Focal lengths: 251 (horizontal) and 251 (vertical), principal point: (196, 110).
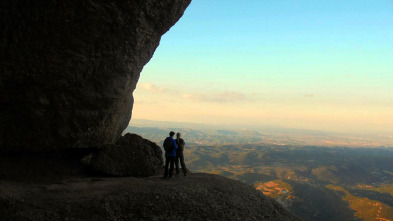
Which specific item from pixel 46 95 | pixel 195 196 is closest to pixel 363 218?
pixel 195 196

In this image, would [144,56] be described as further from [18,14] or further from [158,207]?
[158,207]

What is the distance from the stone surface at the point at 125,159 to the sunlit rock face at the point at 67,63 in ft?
4.66

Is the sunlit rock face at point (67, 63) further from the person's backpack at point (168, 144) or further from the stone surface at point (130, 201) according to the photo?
the person's backpack at point (168, 144)

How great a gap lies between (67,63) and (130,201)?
993cm

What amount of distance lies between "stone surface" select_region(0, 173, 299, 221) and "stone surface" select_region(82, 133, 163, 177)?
1.81 metres

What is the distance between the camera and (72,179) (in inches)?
712

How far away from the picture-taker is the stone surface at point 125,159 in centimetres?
2033

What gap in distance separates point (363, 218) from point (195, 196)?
419 feet

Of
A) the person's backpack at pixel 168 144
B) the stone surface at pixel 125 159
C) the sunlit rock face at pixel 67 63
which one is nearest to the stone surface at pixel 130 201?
the stone surface at pixel 125 159

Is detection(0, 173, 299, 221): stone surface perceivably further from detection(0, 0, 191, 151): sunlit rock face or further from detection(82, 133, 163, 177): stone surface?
detection(0, 0, 191, 151): sunlit rock face


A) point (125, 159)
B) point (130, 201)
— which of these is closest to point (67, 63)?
point (125, 159)

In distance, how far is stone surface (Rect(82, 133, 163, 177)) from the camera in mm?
20328

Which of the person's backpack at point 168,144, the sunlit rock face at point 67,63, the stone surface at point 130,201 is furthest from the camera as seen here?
the person's backpack at point 168,144

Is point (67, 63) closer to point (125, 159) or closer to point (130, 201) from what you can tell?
point (125, 159)
